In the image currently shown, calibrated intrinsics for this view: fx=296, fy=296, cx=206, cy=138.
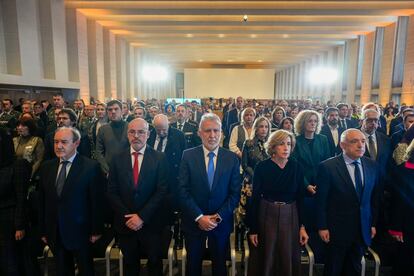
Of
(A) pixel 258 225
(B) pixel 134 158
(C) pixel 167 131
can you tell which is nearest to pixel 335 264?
(A) pixel 258 225

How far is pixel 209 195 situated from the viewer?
2.48m

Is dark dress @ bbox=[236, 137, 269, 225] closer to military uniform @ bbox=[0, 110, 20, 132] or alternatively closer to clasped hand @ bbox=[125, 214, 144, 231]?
clasped hand @ bbox=[125, 214, 144, 231]

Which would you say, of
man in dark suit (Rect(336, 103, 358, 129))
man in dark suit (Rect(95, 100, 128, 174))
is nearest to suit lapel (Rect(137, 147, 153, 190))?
man in dark suit (Rect(95, 100, 128, 174))

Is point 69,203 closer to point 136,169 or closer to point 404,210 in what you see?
point 136,169

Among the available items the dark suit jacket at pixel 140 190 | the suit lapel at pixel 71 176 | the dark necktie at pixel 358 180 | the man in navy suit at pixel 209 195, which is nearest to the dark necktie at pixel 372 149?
the dark necktie at pixel 358 180

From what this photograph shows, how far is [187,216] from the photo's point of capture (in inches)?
98.0

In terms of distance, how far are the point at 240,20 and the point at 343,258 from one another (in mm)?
12753

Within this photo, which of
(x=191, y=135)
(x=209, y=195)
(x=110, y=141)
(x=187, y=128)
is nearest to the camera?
(x=209, y=195)

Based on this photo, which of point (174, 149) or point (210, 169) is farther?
point (174, 149)

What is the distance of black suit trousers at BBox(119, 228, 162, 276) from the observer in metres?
2.54

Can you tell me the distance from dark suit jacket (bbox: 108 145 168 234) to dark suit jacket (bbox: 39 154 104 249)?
15 centimetres

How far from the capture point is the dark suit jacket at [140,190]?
8.23 feet

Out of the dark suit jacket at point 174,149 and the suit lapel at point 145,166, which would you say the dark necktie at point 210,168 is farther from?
the dark suit jacket at point 174,149

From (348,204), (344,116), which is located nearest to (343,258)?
(348,204)
